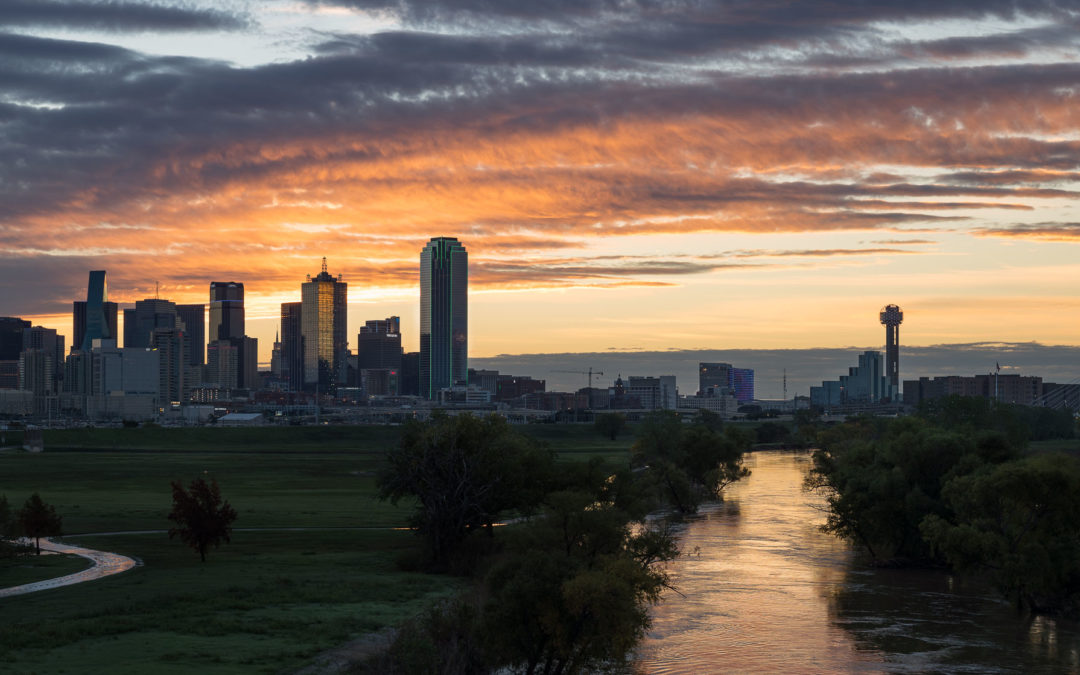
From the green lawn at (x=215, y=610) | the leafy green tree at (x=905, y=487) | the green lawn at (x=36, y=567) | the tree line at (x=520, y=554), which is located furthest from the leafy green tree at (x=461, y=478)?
the leafy green tree at (x=905, y=487)

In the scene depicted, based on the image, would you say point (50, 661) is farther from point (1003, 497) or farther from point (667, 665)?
point (1003, 497)

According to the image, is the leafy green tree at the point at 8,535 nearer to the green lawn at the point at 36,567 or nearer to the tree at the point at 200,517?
the green lawn at the point at 36,567

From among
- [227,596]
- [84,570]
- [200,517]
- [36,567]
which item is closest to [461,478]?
[200,517]

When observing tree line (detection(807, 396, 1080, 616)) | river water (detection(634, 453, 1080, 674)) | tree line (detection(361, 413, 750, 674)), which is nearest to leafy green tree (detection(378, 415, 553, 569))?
tree line (detection(361, 413, 750, 674))

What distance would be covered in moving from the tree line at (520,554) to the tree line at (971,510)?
636 inches

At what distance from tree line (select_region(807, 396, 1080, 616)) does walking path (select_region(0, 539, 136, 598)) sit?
157ft

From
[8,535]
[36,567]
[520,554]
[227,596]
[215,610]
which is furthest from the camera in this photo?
[8,535]

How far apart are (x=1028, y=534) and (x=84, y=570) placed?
53.6 m

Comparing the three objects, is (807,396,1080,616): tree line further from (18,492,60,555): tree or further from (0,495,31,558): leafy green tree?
(0,495,31,558): leafy green tree

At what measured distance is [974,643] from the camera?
52250 millimetres

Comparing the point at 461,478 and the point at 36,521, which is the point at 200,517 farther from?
the point at 461,478

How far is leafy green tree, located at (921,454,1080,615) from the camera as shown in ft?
191

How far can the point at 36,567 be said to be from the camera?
6394 cm

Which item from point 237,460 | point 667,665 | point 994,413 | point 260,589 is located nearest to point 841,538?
point 667,665
